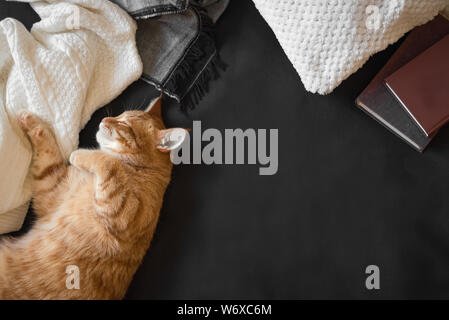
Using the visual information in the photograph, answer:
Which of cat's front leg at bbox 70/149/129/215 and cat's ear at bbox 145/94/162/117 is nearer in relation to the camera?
cat's front leg at bbox 70/149/129/215

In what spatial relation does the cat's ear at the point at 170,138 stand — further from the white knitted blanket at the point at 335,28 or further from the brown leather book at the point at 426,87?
the brown leather book at the point at 426,87

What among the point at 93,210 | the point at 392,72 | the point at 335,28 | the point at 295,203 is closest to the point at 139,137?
the point at 93,210

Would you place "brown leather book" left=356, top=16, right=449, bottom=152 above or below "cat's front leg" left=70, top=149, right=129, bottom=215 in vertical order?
above

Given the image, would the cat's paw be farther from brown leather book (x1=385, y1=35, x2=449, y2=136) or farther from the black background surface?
brown leather book (x1=385, y1=35, x2=449, y2=136)

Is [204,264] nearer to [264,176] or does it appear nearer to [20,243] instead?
[264,176]

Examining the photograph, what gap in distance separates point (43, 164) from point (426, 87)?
1195 millimetres

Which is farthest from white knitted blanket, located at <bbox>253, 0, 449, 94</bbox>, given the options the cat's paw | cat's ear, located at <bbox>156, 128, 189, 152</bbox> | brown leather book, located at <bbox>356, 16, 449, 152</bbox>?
the cat's paw

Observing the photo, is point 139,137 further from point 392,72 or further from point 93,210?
point 392,72

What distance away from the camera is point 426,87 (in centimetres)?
112

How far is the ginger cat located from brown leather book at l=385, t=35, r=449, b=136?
729 millimetres

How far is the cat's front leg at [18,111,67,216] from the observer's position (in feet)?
3.68

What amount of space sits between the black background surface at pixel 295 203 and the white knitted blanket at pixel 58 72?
3.4 inches

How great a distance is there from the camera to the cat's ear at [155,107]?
1208mm

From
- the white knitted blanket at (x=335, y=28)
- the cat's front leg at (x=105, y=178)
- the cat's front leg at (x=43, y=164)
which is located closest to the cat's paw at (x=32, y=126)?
the cat's front leg at (x=43, y=164)
